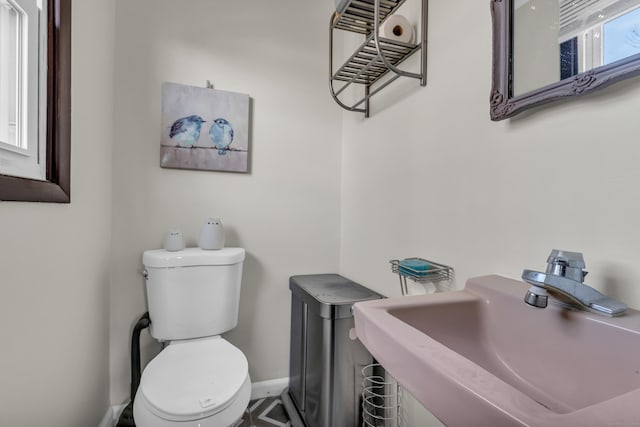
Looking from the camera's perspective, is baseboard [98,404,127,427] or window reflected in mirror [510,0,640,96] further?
baseboard [98,404,127,427]

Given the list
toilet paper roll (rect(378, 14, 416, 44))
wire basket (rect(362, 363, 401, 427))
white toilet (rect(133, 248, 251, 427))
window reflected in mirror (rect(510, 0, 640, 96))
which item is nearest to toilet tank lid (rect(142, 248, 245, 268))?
white toilet (rect(133, 248, 251, 427))

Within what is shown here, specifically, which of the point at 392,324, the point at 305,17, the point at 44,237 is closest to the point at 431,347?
the point at 392,324

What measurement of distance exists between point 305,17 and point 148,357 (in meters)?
2.04

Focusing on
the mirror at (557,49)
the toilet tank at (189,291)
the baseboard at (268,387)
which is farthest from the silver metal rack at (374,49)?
the baseboard at (268,387)

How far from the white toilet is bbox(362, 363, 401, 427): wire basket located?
50 cm

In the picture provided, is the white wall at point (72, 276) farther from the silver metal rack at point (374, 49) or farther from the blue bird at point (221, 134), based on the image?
the silver metal rack at point (374, 49)

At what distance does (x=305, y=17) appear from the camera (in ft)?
5.67

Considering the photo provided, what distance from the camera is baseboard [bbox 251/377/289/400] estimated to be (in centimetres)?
164

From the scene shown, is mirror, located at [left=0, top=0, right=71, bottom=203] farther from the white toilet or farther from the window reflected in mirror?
the window reflected in mirror

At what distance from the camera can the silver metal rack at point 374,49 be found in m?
1.11

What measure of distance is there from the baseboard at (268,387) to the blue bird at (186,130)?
4.44 ft

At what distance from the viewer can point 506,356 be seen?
2.27 ft

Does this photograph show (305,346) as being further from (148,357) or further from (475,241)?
(475,241)

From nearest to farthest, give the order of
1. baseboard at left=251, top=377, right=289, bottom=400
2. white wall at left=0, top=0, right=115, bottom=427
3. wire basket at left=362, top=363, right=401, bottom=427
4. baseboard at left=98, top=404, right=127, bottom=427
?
1. white wall at left=0, top=0, right=115, bottom=427
2. wire basket at left=362, top=363, right=401, bottom=427
3. baseboard at left=98, top=404, right=127, bottom=427
4. baseboard at left=251, top=377, right=289, bottom=400
